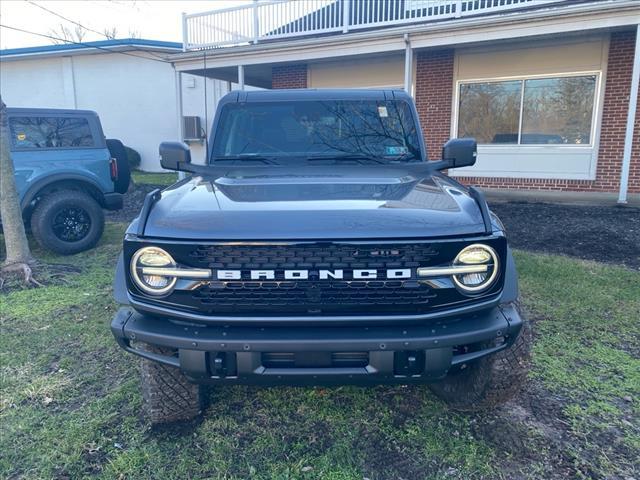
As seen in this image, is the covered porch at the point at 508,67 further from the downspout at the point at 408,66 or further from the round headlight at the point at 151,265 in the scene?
the round headlight at the point at 151,265

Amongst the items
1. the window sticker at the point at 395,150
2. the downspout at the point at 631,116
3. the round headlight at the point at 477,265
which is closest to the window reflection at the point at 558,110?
the downspout at the point at 631,116

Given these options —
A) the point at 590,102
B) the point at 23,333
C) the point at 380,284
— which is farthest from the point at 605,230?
the point at 23,333

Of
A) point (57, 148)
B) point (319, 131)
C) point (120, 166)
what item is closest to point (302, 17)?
point (120, 166)

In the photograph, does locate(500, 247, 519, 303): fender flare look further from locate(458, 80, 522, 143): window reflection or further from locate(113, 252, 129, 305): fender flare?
locate(458, 80, 522, 143): window reflection

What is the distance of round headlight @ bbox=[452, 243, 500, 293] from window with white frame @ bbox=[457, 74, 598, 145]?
9173 mm

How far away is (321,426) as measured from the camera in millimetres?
2723

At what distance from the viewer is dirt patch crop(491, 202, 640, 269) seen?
636cm

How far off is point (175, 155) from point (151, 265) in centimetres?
144

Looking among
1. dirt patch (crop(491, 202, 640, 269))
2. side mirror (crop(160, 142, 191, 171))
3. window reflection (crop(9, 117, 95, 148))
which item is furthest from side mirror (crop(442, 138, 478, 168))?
window reflection (crop(9, 117, 95, 148))

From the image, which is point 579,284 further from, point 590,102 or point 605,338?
point 590,102

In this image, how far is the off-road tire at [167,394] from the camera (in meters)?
2.52

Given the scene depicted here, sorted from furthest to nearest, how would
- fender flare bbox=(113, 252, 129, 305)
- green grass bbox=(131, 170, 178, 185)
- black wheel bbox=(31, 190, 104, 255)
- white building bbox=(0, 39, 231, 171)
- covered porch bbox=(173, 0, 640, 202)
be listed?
white building bbox=(0, 39, 231, 171), green grass bbox=(131, 170, 178, 185), covered porch bbox=(173, 0, 640, 202), black wheel bbox=(31, 190, 104, 255), fender flare bbox=(113, 252, 129, 305)

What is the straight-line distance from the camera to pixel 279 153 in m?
3.50

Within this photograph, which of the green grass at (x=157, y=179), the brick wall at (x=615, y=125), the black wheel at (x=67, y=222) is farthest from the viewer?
the green grass at (x=157, y=179)
